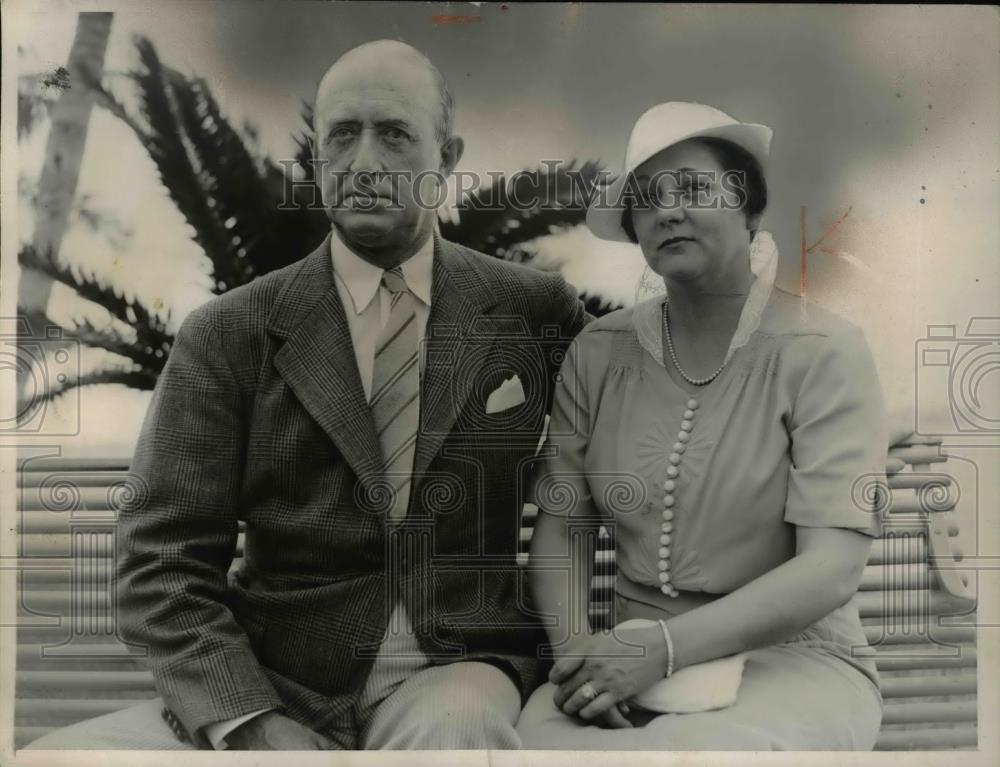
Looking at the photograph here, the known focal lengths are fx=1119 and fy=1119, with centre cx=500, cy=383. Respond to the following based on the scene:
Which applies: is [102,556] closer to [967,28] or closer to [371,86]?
[371,86]

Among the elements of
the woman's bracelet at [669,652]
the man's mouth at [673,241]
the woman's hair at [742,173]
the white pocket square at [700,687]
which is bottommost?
→ the white pocket square at [700,687]

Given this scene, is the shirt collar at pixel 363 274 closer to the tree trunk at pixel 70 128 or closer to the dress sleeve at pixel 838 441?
the tree trunk at pixel 70 128

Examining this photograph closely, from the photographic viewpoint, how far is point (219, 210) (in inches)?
99.7

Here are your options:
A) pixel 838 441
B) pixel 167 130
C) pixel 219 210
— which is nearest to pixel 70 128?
pixel 167 130

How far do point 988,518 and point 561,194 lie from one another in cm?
124

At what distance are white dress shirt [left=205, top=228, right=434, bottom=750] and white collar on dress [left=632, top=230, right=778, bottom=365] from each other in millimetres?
477

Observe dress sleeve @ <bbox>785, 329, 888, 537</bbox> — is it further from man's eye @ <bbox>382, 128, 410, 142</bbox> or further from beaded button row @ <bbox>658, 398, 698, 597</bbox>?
man's eye @ <bbox>382, 128, 410, 142</bbox>

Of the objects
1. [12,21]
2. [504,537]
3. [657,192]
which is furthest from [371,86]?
[504,537]

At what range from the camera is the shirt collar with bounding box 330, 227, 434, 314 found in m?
2.50

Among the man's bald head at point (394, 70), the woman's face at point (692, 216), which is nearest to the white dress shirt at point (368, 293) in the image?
the man's bald head at point (394, 70)

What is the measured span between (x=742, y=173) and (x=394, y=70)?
0.80 m

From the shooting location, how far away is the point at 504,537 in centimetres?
250

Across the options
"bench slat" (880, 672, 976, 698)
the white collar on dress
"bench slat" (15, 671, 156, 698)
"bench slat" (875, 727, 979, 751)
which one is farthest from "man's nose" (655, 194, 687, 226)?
"bench slat" (15, 671, 156, 698)

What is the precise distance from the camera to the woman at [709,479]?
236 centimetres
